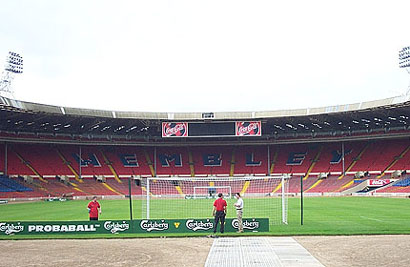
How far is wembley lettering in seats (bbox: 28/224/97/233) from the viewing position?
63.4ft

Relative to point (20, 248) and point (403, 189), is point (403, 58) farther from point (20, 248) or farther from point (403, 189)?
point (20, 248)

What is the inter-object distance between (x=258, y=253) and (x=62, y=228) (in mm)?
9853

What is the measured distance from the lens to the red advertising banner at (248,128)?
60688mm

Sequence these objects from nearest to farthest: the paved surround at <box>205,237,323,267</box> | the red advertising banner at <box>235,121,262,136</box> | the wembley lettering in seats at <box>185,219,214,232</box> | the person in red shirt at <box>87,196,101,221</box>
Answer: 1. the paved surround at <box>205,237,323,267</box>
2. the wembley lettering in seats at <box>185,219,214,232</box>
3. the person in red shirt at <box>87,196,101,221</box>
4. the red advertising banner at <box>235,121,262,136</box>

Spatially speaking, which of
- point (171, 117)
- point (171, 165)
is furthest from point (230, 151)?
point (171, 117)

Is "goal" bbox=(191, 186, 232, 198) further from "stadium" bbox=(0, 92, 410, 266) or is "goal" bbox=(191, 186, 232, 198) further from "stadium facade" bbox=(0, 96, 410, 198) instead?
"stadium facade" bbox=(0, 96, 410, 198)

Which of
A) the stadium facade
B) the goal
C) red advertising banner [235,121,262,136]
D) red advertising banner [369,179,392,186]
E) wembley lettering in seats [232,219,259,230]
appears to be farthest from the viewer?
red advertising banner [235,121,262,136]

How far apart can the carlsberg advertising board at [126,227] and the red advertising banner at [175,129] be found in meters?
41.5

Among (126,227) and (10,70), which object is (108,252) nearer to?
(126,227)

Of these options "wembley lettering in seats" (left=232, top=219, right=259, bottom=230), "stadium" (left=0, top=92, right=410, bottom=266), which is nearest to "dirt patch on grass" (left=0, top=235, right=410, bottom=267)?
"wembley lettering in seats" (left=232, top=219, right=259, bottom=230)

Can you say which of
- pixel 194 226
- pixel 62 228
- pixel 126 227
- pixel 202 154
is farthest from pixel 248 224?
pixel 202 154

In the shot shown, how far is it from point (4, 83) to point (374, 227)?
54810mm

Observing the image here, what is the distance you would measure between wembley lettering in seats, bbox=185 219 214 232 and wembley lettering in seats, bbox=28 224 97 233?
430 cm

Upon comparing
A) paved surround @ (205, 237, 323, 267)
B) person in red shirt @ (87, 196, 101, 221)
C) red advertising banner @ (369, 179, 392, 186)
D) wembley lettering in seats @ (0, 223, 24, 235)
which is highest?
person in red shirt @ (87, 196, 101, 221)
